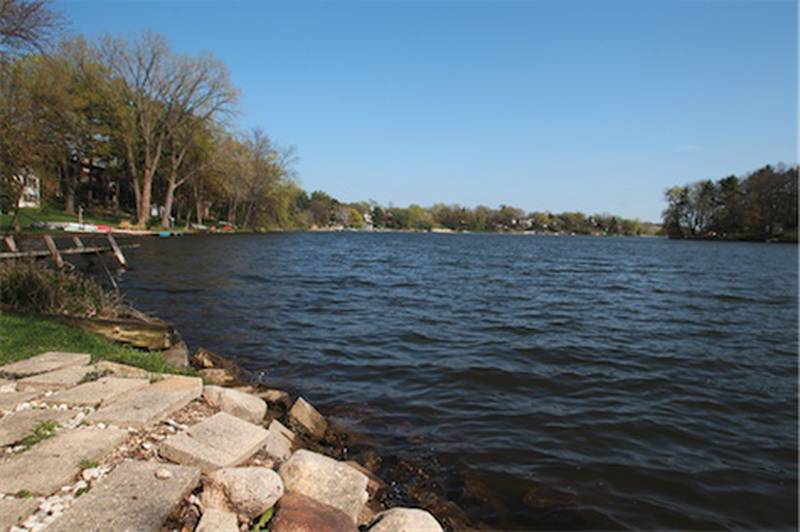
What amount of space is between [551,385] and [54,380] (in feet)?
22.1

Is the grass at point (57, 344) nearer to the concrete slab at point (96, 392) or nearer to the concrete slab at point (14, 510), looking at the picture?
the concrete slab at point (96, 392)

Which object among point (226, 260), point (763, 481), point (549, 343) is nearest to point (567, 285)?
point (549, 343)

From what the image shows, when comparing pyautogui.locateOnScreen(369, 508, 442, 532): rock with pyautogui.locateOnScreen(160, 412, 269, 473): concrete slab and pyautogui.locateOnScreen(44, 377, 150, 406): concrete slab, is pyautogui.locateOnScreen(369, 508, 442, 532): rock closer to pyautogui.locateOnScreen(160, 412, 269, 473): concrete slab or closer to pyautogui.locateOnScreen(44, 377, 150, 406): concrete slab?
pyautogui.locateOnScreen(160, 412, 269, 473): concrete slab

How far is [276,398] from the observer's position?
6.39m

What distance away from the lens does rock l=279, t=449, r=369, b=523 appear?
134 inches

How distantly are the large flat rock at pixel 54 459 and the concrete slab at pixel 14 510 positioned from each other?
0.12 m

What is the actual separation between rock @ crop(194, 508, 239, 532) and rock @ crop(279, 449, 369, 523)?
0.66m

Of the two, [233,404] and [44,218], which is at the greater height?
[44,218]

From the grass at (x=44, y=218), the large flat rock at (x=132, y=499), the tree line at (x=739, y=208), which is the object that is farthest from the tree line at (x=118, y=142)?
the tree line at (x=739, y=208)

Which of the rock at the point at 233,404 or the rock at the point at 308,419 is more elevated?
the rock at the point at 233,404

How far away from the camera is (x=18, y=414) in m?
3.87

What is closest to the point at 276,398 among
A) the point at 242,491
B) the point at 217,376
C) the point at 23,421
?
the point at 217,376

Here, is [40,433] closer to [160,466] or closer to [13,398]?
[13,398]

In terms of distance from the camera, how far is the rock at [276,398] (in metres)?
6.32
